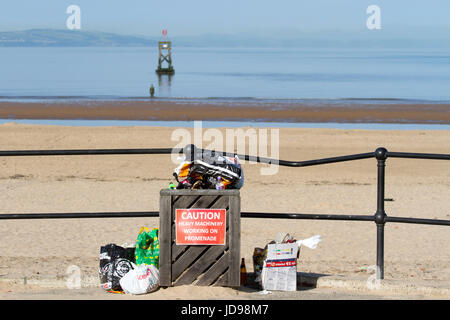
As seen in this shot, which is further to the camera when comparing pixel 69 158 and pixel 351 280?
pixel 69 158

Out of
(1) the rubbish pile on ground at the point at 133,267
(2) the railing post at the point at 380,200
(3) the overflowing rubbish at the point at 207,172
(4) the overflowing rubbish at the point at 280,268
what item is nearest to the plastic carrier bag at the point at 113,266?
(1) the rubbish pile on ground at the point at 133,267

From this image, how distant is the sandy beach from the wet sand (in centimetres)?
922

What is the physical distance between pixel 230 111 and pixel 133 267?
2880 centimetres

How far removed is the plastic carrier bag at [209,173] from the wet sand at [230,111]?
24.3 meters

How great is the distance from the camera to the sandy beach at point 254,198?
8453 millimetres

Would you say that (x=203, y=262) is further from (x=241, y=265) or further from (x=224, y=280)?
(x=241, y=265)

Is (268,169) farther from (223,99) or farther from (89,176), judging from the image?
(223,99)

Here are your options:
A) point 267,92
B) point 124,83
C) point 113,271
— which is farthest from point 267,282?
point 124,83

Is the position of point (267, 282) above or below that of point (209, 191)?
below

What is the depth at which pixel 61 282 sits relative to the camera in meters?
6.23

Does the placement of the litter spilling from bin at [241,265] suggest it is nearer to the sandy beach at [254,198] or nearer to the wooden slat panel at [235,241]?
the wooden slat panel at [235,241]

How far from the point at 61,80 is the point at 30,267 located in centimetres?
5351

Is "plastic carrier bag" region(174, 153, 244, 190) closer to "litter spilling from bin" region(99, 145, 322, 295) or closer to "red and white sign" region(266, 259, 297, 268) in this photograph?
"litter spilling from bin" region(99, 145, 322, 295)
